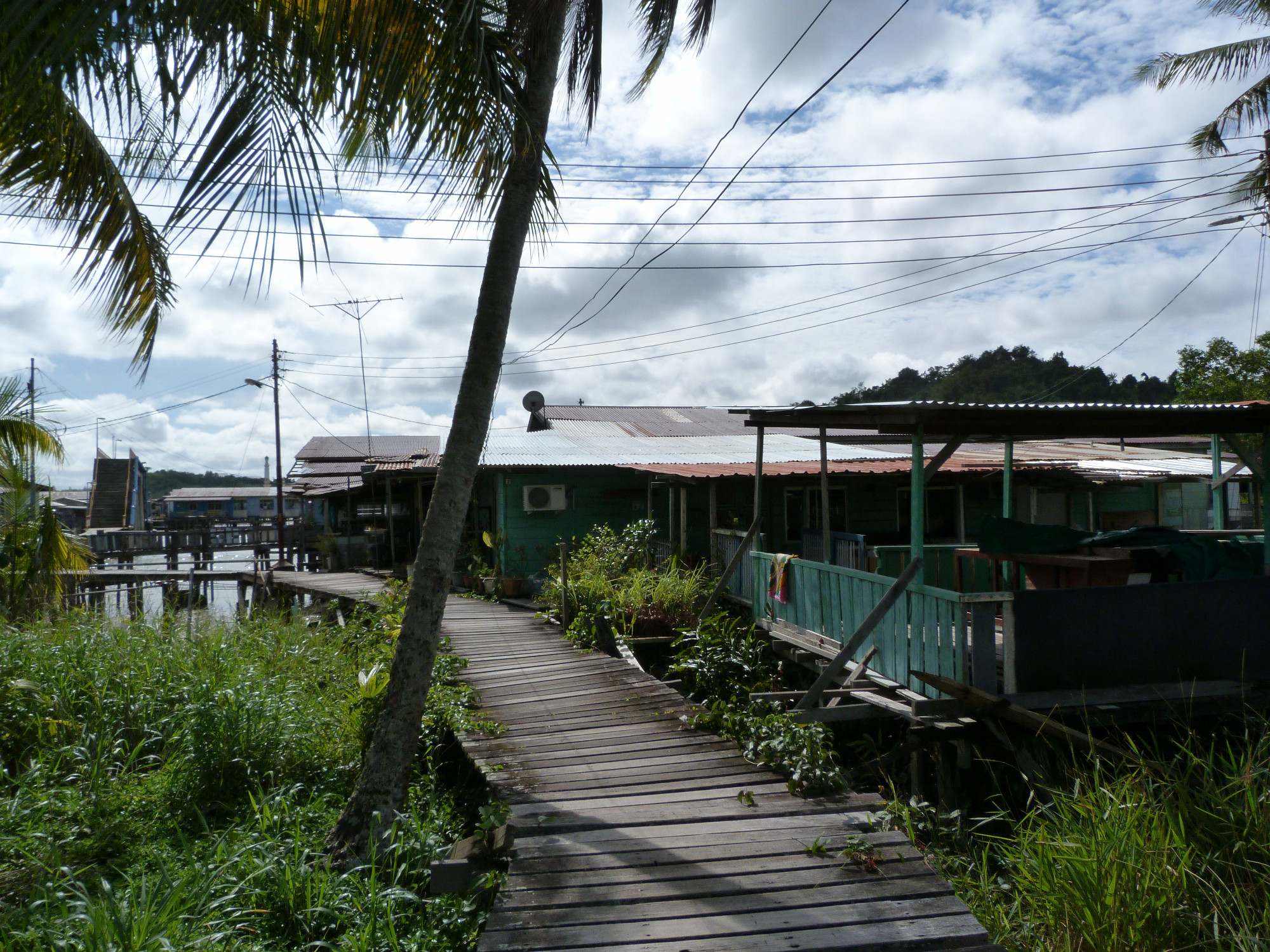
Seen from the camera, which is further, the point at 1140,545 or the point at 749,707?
the point at 1140,545

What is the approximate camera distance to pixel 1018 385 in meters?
39.4

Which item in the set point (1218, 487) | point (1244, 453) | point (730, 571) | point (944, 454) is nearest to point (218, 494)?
point (730, 571)

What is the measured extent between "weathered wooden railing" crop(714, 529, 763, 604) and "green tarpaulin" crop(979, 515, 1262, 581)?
133 inches

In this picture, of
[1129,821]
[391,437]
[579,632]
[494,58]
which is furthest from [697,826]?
[391,437]

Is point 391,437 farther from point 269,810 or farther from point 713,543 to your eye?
point 269,810

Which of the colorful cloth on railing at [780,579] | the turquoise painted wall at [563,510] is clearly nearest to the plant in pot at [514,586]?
the turquoise painted wall at [563,510]

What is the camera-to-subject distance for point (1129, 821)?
13.0 ft

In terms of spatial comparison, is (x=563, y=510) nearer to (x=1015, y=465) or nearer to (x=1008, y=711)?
(x=1015, y=465)

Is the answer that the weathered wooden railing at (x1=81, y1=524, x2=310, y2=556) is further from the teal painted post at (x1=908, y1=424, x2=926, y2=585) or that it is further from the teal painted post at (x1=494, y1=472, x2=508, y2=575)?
the teal painted post at (x1=908, y1=424, x2=926, y2=585)

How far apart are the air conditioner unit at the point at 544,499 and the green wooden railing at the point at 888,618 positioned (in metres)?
7.41

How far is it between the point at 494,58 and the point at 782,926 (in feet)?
15.8

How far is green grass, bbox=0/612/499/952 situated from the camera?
14.1ft

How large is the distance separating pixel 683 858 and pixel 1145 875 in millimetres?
2233

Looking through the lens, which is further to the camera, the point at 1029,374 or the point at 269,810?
the point at 1029,374
